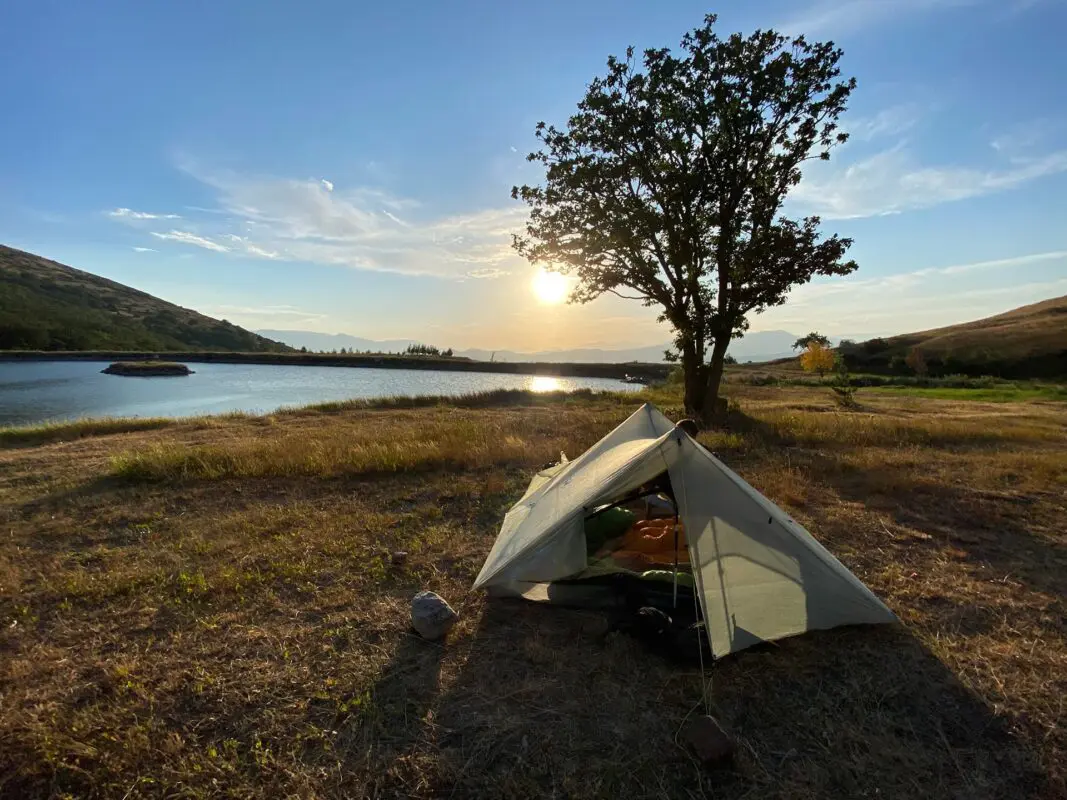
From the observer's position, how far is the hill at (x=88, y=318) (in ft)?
243

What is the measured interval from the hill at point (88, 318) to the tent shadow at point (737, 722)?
3640 inches

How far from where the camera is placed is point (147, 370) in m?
50.3

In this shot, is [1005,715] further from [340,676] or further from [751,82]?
[751,82]

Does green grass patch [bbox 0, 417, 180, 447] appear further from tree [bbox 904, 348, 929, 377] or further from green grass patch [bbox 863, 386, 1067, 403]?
tree [bbox 904, 348, 929, 377]

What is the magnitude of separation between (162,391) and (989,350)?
82.1 meters

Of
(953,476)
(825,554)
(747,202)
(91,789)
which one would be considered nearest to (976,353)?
(747,202)

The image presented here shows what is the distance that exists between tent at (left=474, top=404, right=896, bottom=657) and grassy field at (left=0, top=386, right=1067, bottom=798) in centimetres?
32

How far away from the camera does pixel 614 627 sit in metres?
4.65

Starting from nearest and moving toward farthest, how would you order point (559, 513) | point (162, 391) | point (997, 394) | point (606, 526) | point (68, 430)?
1. point (559, 513)
2. point (606, 526)
3. point (68, 430)
4. point (997, 394)
5. point (162, 391)

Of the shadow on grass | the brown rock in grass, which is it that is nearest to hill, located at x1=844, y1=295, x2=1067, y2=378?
the shadow on grass

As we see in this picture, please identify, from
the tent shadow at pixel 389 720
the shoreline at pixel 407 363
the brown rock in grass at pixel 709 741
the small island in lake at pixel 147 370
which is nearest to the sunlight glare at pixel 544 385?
the shoreline at pixel 407 363

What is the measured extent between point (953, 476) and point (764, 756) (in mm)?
9546

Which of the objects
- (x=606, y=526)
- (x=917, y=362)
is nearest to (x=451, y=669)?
(x=606, y=526)

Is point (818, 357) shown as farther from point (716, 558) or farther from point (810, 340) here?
point (716, 558)
